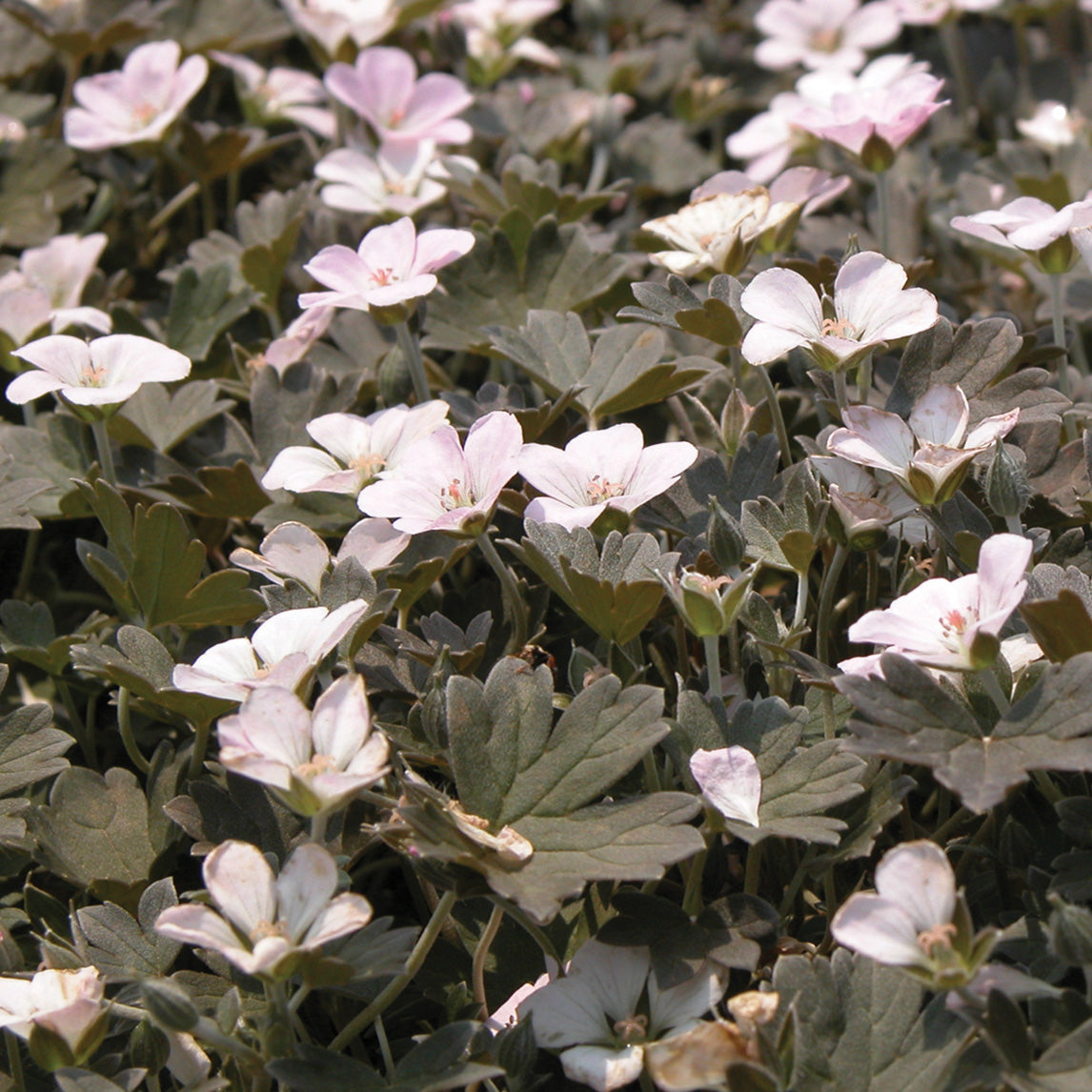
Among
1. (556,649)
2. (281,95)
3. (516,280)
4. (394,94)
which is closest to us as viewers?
(556,649)

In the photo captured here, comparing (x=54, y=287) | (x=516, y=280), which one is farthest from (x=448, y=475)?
(x=54, y=287)

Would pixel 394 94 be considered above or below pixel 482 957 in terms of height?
above

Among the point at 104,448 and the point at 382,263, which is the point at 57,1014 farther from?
the point at 382,263

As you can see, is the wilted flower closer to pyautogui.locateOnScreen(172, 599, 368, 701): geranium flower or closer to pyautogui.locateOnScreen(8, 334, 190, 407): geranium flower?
pyautogui.locateOnScreen(172, 599, 368, 701): geranium flower

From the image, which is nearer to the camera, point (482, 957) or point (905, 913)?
point (905, 913)

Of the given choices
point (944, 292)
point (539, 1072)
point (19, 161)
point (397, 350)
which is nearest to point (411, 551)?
point (397, 350)

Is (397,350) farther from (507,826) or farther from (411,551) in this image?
(507,826)

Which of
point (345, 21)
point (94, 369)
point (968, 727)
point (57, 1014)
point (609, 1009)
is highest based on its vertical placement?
point (345, 21)
